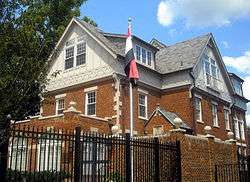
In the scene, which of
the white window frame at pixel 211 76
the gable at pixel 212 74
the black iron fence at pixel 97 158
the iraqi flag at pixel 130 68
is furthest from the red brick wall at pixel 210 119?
the black iron fence at pixel 97 158

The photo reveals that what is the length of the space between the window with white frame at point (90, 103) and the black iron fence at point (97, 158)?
11.3 m

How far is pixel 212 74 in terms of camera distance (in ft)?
111

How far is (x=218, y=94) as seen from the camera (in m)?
34.2

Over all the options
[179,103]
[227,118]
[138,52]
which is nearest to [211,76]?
[227,118]

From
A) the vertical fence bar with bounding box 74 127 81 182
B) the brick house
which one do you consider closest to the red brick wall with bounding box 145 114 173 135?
the brick house

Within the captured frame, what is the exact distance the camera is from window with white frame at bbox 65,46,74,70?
29141 mm

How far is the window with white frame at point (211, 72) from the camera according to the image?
32.6 metres

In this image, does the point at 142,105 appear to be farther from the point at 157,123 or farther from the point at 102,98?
the point at 102,98

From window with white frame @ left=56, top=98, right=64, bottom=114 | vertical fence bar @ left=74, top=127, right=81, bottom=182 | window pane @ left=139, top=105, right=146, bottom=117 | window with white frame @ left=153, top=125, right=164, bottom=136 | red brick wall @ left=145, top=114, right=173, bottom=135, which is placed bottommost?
vertical fence bar @ left=74, top=127, right=81, bottom=182

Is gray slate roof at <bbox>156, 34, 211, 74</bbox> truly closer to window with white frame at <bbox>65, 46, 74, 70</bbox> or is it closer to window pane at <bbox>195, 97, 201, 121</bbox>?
window pane at <bbox>195, 97, 201, 121</bbox>

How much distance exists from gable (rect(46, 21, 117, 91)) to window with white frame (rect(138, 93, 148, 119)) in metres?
3.40

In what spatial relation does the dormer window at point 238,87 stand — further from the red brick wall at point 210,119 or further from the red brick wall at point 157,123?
the red brick wall at point 157,123

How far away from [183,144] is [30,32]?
11.8m

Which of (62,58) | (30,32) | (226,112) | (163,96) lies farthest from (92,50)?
(30,32)
